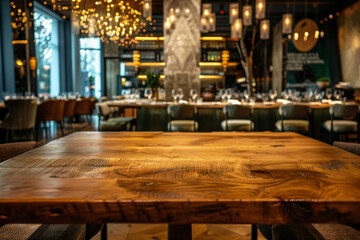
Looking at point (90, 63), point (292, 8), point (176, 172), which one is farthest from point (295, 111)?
point (90, 63)

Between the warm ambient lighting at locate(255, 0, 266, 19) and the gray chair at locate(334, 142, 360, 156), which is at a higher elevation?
the warm ambient lighting at locate(255, 0, 266, 19)

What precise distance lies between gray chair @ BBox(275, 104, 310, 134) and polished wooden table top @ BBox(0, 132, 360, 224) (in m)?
3.04

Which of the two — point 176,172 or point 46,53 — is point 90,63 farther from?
point 176,172

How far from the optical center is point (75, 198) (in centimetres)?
85

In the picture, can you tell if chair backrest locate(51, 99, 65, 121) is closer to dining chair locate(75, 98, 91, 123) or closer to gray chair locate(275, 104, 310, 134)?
dining chair locate(75, 98, 91, 123)

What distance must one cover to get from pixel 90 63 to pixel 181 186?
48.2 ft

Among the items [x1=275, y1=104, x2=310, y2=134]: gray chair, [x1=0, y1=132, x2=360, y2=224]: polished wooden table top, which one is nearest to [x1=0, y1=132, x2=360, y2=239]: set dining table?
[x1=0, y1=132, x2=360, y2=224]: polished wooden table top

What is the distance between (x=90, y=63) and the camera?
48.3ft

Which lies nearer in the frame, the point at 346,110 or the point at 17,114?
the point at 346,110

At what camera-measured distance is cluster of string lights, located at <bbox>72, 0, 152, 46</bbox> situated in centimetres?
209

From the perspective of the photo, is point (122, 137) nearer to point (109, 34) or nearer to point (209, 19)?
point (109, 34)

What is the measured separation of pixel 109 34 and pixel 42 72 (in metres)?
10.9

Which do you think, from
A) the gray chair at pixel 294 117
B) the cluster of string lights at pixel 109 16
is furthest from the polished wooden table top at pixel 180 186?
the gray chair at pixel 294 117

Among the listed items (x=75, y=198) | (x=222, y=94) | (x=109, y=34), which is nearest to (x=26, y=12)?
(x=222, y=94)
